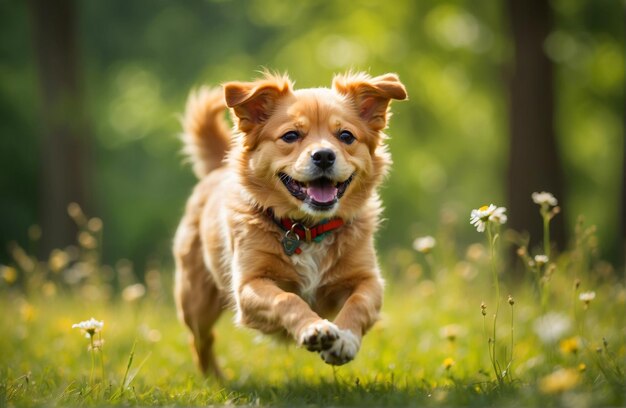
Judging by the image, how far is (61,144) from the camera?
11.6 meters

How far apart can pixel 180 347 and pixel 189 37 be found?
10.5 m

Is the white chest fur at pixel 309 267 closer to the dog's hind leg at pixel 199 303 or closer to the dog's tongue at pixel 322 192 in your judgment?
the dog's tongue at pixel 322 192

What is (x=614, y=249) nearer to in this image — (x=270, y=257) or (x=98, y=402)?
(x=270, y=257)

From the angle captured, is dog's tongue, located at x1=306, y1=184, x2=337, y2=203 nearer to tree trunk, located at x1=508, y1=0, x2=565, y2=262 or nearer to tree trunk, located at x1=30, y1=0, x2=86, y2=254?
tree trunk, located at x1=508, y1=0, x2=565, y2=262

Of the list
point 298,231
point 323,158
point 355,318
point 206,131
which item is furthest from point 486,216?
point 206,131

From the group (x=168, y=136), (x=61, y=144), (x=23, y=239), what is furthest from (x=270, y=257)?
(x=23, y=239)

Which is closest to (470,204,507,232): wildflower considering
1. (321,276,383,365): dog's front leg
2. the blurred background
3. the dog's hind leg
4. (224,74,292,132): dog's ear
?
(321,276,383,365): dog's front leg

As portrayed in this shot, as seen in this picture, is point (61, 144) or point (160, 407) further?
point (61, 144)

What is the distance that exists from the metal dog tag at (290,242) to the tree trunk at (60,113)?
26.4ft

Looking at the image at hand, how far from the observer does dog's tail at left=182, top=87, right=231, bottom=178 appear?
18.5 feet

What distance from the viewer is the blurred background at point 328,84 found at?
9703 mm

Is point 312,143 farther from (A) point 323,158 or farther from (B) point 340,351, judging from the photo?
(B) point 340,351

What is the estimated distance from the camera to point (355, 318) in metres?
3.80

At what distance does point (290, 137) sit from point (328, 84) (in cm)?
933
